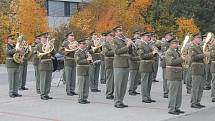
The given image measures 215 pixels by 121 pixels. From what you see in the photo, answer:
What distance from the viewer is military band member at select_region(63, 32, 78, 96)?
15.6m

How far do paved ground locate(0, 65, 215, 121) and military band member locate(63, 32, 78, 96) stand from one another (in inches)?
14.6

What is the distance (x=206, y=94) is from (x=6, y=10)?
21.2 meters

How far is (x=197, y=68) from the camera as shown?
44.0 feet

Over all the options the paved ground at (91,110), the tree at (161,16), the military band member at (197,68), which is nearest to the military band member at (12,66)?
the paved ground at (91,110)

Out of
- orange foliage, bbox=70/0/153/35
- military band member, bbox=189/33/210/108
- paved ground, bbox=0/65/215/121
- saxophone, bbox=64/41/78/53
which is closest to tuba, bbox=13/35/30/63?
paved ground, bbox=0/65/215/121

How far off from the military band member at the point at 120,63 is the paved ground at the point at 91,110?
1.20 ft

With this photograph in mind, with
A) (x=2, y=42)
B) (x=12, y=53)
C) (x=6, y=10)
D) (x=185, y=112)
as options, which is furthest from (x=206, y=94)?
(x=6, y=10)

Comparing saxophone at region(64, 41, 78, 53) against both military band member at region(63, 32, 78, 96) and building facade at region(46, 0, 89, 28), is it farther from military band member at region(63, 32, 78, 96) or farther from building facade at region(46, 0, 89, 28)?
building facade at region(46, 0, 89, 28)

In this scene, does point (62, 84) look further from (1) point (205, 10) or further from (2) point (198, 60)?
(1) point (205, 10)

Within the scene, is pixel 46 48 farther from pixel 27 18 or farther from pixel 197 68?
pixel 27 18

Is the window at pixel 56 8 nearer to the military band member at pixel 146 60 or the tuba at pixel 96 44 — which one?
the tuba at pixel 96 44

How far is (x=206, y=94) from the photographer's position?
16422 millimetres

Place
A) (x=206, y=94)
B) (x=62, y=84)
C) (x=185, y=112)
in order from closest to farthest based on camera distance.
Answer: (x=185, y=112) → (x=206, y=94) → (x=62, y=84)

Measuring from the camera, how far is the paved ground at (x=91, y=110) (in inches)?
471
